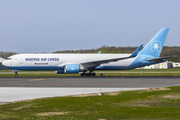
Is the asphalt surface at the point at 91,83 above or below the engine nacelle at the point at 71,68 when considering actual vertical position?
below

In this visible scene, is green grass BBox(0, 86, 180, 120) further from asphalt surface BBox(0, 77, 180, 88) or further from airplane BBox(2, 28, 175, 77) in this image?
airplane BBox(2, 28, 175, 77)

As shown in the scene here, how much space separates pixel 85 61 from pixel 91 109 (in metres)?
30.5

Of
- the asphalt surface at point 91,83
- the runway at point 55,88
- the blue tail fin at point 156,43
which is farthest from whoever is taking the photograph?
the blue tail fin at point 156,43

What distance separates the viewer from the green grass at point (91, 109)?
10530 mm

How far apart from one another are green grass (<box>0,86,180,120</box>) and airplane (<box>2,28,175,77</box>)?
81.8ft

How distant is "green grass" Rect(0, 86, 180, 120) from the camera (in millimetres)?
10530

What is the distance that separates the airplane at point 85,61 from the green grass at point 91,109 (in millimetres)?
24940

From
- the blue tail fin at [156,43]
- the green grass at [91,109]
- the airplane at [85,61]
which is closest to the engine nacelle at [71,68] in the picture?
the airplane at [85,61]

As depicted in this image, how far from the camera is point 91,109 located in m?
12.5

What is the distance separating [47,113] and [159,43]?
37.9 meters

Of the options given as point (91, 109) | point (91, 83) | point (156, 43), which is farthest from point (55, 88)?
point (156, 43)

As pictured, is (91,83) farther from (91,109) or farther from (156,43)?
(156,43)

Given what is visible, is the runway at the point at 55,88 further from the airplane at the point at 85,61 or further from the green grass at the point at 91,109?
the airplane at the point at 85,61

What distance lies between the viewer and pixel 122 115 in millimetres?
10812
